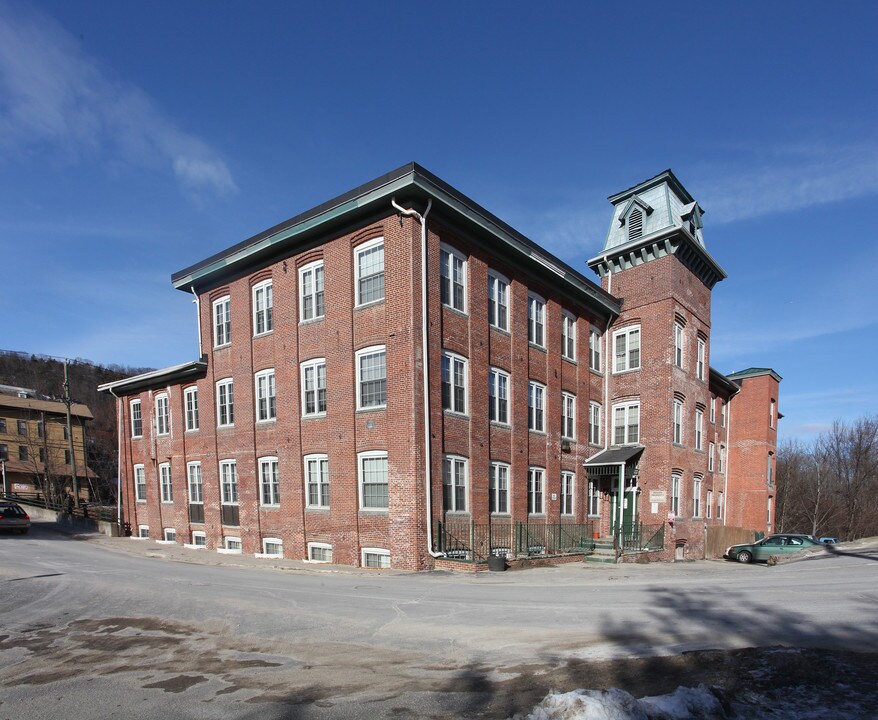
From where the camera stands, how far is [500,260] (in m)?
20.3

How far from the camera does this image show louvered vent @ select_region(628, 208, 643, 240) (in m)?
26.8

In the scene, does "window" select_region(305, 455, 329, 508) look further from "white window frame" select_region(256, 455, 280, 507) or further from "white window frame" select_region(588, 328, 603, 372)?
"white window frame" select_region(588, 328, 603, 372)

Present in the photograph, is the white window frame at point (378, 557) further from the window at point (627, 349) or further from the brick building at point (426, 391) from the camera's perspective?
the window at point (627, 349)

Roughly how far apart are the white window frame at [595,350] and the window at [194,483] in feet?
59.9

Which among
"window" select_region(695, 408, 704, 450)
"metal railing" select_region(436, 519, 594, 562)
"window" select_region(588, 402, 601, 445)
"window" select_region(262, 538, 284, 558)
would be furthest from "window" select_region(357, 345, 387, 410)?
"window" select_region(695, 408, 704, 450)

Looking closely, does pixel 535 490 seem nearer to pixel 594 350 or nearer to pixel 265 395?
pixel 594 350

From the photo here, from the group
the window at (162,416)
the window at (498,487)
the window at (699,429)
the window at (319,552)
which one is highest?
the window at (162,416)

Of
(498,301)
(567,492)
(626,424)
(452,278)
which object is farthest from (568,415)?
(452,278)

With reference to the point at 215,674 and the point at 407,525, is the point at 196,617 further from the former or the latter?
the point at 407,525

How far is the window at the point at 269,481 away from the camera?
20469 millimetres

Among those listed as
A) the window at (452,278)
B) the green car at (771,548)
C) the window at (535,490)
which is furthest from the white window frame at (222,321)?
the green car at (771,548)

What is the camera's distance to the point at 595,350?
26.9 meters

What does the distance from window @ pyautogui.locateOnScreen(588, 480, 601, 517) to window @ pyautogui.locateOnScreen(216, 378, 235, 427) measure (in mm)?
15910

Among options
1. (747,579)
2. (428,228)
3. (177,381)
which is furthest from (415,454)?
(177,381)
